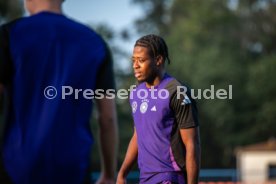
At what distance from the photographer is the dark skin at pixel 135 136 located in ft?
18.1

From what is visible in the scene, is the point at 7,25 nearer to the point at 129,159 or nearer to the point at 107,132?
the point at 107,132

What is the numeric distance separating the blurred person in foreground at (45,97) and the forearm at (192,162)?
1.98 meters

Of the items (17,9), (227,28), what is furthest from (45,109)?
(227,28)

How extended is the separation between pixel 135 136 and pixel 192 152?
0.58 metres

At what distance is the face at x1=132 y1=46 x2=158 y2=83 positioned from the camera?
5727 millimetres

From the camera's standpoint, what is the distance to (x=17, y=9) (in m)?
45.3

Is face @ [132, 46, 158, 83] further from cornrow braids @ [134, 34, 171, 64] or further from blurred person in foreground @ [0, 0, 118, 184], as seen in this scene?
blurred person in foreground @ [0, 0, 118, 184]

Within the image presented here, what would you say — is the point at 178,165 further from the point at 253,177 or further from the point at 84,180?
the point at 253,177

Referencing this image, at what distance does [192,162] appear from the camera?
5.50 meters

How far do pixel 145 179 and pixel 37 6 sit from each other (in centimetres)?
236

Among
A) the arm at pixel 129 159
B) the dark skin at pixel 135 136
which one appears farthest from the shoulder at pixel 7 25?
the arm at pixel 129 159

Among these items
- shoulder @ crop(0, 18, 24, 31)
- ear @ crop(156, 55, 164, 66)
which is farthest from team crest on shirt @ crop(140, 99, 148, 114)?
shoulder @ crop(0, 18, 24, 31)

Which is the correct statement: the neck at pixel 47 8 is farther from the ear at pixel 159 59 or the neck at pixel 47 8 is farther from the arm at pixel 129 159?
the arm at pixel 129 159

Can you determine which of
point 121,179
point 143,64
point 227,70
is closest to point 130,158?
point 121,179
